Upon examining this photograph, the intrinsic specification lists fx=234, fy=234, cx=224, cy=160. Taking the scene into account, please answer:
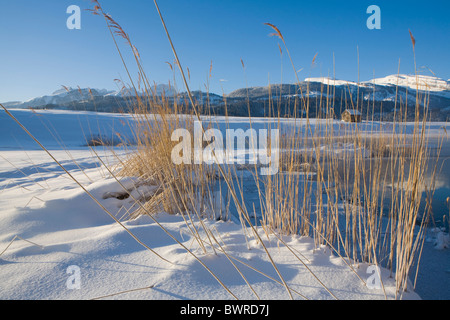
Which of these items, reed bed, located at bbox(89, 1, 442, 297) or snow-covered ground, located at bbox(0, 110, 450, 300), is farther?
reed bed, located at bbox(89, 1, 442, 297)

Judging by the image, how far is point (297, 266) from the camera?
2.50ft

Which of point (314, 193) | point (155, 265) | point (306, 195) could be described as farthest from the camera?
point (314, 193)

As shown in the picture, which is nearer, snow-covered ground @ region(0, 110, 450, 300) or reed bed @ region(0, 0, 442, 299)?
snow-covered ground @ region(0, 110, 450, 300)

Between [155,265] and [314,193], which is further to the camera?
[314,193]

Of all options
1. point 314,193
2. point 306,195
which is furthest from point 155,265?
point 314,193

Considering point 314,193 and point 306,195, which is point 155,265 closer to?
point 306,195

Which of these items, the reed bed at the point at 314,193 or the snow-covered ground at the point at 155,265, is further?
the reed bed at the point at 314,193

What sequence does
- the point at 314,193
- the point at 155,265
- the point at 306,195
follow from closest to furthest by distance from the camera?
the point at 155,265 → the point at 306,195 → the point at 314,193
